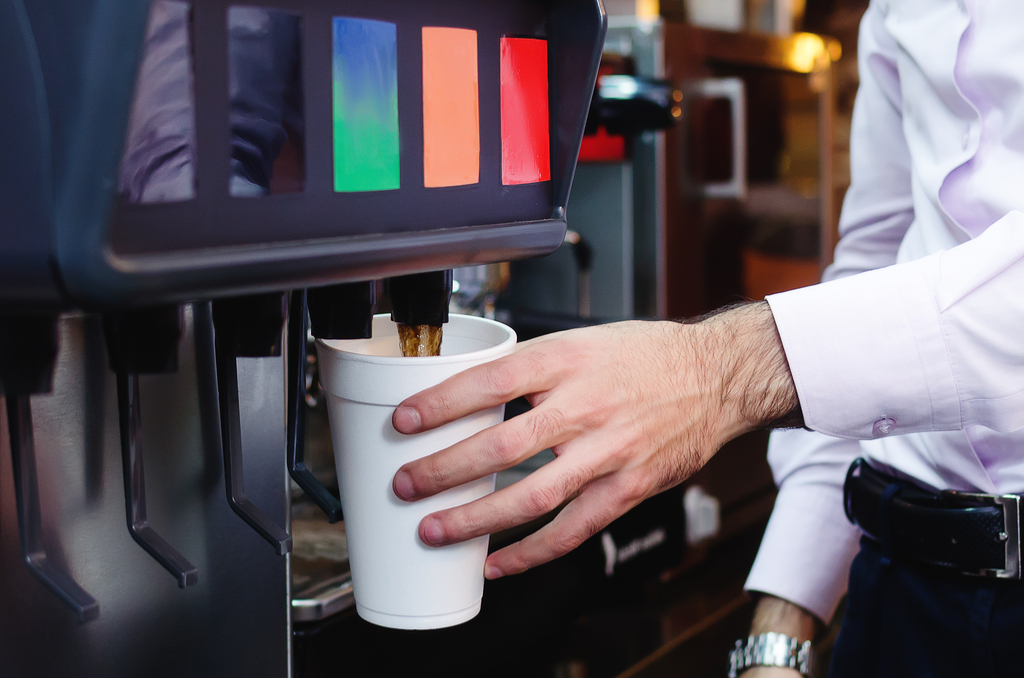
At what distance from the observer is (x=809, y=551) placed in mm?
889

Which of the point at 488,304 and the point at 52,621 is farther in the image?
the point at 488,304

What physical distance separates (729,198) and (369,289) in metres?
1.23

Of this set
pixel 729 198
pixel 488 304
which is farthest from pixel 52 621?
pixel 729 198

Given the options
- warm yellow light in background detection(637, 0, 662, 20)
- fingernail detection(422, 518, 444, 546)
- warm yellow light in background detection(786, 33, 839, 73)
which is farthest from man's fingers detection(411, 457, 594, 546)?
warm yellow light in background detection(637, 0, 662, 20)

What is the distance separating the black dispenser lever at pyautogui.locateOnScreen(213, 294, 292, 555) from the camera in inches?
17.2

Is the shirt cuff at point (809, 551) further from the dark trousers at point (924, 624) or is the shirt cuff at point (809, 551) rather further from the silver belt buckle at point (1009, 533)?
the silver belt buckle at point (1009, 533)

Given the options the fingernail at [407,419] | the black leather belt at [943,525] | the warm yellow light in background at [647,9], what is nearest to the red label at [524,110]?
the fingernail at [407,419]

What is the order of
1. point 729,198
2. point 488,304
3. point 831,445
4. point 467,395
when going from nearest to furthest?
point 467,395, point 831,445, point 488,304, point 729,198

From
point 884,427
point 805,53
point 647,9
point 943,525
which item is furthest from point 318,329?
point 647,9

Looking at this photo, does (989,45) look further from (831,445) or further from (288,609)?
(288,609)

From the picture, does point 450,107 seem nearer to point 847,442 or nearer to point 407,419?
point 407,419

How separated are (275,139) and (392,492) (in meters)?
0.19

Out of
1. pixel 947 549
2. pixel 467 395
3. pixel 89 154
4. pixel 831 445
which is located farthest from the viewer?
pixel 831 445

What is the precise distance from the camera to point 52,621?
1.52 ft
